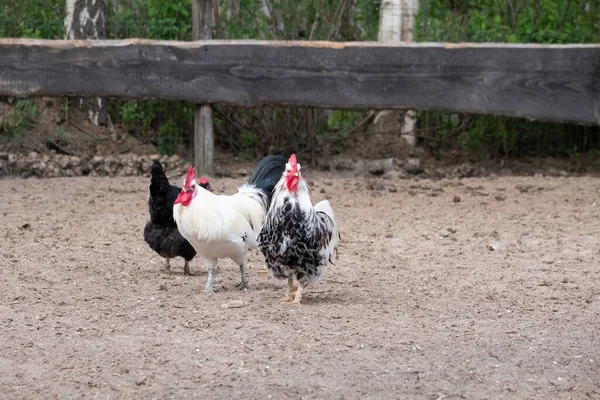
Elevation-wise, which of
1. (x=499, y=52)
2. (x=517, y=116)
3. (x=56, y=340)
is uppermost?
(x=499, y=52)

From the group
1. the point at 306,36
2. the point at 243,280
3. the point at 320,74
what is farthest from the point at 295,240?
the point at 306,36

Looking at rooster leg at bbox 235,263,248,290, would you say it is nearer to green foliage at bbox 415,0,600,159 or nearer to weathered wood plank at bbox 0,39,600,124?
weathered wood plank at bbox 0,39,600,124

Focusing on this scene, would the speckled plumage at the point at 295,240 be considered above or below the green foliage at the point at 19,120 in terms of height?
below

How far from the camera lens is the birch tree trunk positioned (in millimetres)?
13367

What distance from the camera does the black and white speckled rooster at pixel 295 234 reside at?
658 cm

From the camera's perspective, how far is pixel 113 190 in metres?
11.2

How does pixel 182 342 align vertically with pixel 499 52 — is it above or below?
below

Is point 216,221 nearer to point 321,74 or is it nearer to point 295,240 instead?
point 295,240

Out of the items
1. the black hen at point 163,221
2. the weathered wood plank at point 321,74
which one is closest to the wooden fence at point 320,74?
the weathered wood plank at point 321,74

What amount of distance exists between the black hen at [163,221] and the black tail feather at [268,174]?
1.98 ft

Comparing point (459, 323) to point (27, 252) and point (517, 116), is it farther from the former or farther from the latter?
point (517, 116)

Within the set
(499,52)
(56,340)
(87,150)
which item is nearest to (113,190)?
(87,150)

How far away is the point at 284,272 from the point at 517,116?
5.75 m

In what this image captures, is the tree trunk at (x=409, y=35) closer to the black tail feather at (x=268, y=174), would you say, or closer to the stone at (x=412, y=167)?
the stone at (x=412, y=167)
